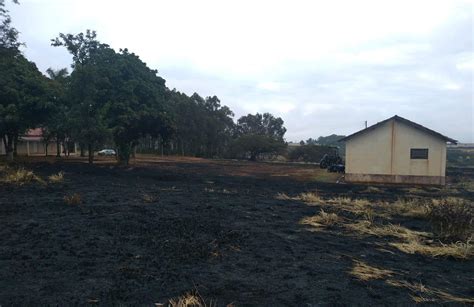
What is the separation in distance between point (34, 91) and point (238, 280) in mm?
24913

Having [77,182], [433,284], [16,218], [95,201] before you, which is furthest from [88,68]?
[433,284]

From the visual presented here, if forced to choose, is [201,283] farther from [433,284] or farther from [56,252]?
[433,284]

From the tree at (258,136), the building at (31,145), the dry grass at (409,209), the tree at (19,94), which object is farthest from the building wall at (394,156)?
the building at (31,145)

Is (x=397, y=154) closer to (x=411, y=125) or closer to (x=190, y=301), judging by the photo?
(x=411, y=125)

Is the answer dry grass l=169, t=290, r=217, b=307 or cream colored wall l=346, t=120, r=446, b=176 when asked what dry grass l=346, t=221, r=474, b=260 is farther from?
cream colored wall l=346, t=120, r=446, b=176

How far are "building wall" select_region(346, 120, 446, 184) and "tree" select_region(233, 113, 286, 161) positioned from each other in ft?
103

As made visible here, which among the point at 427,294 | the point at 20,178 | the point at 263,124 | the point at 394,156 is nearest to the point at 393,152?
the point at 394,156

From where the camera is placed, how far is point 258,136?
57750 millimetres

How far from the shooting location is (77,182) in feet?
59.9

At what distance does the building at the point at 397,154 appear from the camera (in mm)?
24000

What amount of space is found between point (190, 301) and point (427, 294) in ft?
11.9

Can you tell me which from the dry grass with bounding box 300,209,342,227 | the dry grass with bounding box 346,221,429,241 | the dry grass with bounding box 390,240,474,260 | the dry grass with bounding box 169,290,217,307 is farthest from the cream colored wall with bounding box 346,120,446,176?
the dry grass with bounding box 169,290,217,307

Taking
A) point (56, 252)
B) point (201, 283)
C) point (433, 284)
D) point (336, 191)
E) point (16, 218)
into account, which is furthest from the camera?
point (336, 191)

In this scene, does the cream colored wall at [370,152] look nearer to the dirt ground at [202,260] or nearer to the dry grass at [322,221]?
the dirt ground at [202,260]
